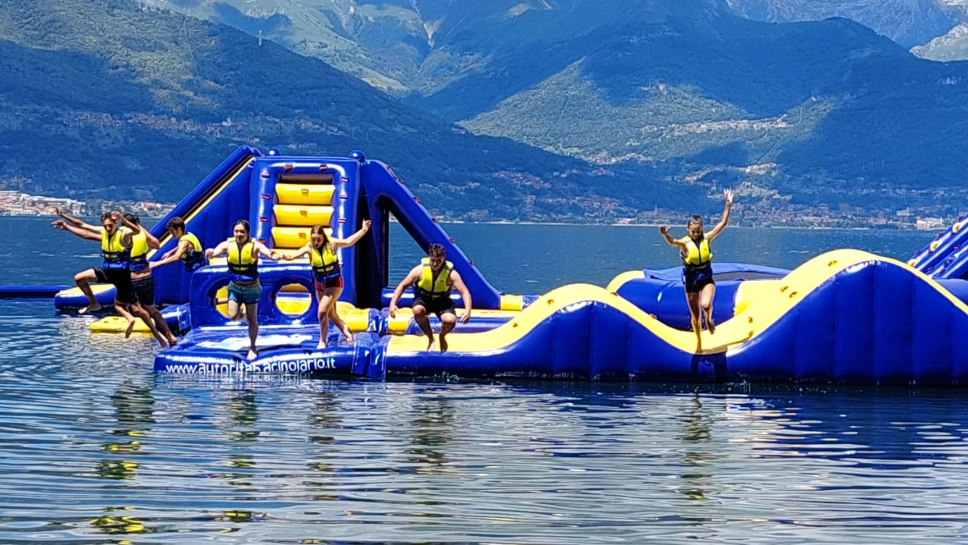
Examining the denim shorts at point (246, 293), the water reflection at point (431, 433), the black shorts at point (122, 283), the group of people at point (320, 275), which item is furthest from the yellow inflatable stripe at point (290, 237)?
the water reflection at point (431, 433)

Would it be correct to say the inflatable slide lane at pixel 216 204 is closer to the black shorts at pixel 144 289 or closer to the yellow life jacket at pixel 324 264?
the black shorts at pixel 144 289

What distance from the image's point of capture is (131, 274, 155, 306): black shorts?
20945 millimetres

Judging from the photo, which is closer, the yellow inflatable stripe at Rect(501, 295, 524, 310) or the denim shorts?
the denim shorts

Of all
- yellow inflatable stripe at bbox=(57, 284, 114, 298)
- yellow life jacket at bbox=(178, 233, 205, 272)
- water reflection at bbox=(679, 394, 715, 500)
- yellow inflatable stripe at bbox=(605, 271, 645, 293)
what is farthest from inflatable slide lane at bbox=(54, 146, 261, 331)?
water reflection at bbox=(679, 394, 715, 500)

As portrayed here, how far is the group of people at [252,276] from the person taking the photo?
19.1 metres

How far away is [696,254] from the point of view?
2002cm

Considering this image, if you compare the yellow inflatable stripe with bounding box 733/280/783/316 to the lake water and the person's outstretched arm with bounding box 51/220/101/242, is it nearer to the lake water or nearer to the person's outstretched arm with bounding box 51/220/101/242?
the lake water

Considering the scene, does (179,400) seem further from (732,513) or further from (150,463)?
(732,513)

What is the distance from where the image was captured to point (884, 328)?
61.6ft

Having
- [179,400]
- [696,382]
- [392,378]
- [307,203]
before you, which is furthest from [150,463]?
[307,203]

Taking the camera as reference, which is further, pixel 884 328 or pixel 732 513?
pixel 884 328

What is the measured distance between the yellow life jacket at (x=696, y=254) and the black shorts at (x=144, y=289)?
6.99 m

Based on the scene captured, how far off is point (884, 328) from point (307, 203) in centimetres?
1038

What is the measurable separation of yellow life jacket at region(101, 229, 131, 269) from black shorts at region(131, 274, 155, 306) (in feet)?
1.00
